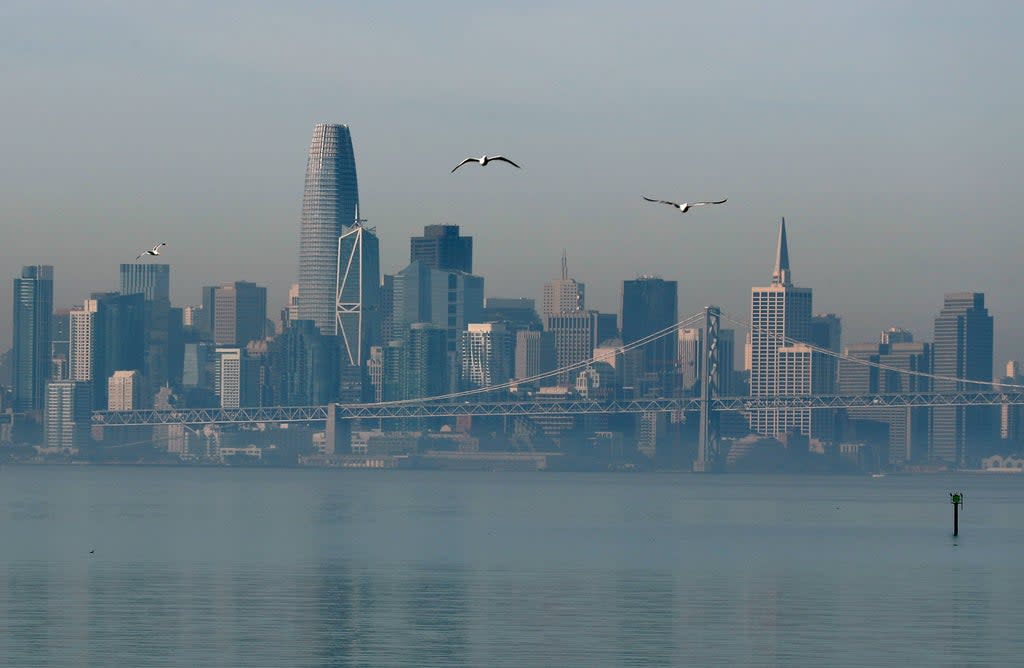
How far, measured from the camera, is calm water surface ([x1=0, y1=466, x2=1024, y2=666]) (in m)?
38.2

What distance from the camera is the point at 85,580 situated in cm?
5431

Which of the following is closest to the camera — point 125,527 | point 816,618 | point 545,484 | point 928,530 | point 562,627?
point 562,627

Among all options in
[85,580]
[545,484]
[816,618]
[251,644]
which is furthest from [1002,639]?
[545,484]

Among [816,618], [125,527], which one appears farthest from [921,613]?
[125,527]

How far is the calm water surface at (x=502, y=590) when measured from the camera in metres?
38.2

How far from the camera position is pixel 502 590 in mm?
52406

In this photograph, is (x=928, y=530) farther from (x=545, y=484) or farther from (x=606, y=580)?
(x=545, y=484)

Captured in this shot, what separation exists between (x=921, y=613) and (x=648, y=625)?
282 inches

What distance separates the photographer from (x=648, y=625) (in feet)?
142

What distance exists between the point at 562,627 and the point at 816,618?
635cm

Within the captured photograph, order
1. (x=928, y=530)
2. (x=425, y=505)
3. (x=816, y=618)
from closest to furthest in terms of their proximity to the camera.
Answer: (x=816, y=618)
(x=928, y=530)
(x=425, y=505)

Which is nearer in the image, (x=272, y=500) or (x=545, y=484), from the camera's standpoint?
(x=272, y=500)

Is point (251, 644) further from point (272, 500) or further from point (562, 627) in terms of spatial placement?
point (272, 500)

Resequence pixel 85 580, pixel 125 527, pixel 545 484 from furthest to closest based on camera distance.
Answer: pixel 545 484 → pixel 125 527 → pixel 85 580
